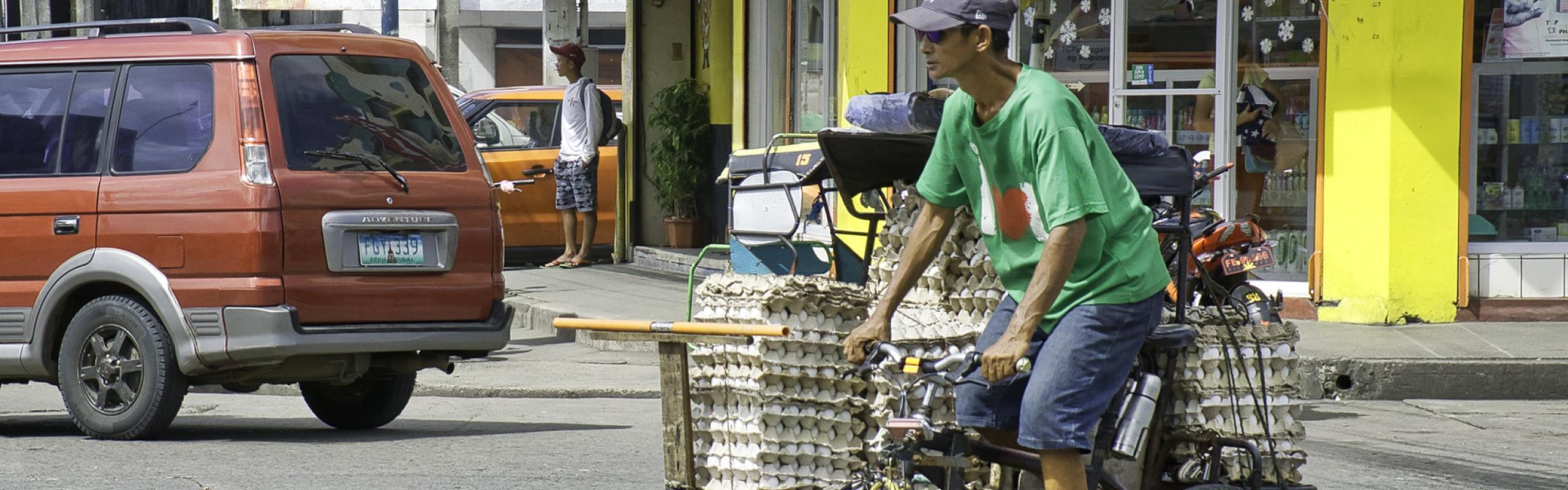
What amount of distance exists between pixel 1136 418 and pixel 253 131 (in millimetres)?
3992

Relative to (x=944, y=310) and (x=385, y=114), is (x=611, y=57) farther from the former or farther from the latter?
(x=944, y=310)

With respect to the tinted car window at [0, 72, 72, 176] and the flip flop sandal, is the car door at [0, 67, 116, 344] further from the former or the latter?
the flip flop sandal

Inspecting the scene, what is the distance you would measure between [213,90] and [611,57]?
2305cm

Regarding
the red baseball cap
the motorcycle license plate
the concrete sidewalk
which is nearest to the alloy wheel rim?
the concrete sidewalk

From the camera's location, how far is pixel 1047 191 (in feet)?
12.3

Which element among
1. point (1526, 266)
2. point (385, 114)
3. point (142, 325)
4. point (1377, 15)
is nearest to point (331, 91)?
point (385, 114)

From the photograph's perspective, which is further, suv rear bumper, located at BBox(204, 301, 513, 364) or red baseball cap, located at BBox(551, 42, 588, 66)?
red baseball cap, located at BBox(551, 42, 588, 66)

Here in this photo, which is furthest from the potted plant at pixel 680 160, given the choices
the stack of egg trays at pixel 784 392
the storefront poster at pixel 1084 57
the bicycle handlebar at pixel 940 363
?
the bicycle handlebar at pixel 940 363

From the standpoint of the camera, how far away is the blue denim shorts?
3.90 meters

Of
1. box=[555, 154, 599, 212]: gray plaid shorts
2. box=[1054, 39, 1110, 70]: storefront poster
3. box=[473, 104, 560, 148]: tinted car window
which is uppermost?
box=[1054, 39, 1110, 70]: storefront poster

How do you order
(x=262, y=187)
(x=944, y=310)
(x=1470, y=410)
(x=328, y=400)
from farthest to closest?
(x=1470, y=410) < (x=328, y=400) < (x=262, y=187) < (x=944, y=310)

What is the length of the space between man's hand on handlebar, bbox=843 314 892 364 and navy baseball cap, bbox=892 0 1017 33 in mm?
712

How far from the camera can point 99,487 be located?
19.2 feet

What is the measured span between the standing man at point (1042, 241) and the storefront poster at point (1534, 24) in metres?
7.45
